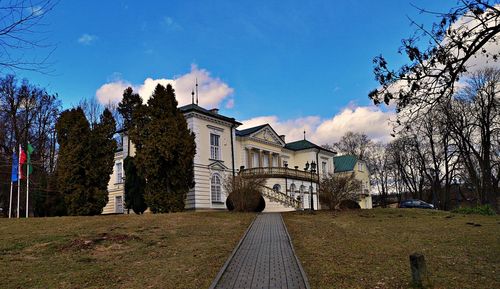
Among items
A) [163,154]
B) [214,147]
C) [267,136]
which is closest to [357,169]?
Answer: [267,136]

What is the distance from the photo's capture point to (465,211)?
3005 cm

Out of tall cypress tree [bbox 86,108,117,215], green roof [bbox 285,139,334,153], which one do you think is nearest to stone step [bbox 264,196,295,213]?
tall cypress tree [bbox 86,108,117,215]

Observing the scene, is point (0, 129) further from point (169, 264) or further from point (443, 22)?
point (443, 22)

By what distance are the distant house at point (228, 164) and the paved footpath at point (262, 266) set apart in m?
14.6

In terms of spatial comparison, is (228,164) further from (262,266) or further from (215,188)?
(262,266)

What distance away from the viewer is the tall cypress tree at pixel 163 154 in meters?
26.3

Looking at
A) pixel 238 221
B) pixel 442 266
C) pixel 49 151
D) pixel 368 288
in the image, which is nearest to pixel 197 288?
pixel 368 288

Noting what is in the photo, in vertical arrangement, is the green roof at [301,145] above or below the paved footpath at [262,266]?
above

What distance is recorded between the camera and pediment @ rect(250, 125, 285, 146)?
4356cm

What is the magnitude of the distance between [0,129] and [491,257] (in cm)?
3183

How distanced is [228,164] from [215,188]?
308cm

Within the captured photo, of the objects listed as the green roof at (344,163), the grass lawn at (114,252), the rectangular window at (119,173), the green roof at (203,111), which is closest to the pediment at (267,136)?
the green roof at (203,111)

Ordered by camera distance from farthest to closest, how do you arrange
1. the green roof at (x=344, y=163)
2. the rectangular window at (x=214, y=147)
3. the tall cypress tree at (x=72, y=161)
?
1. the green roof at (x=344, y=163)
2. the rectangular window at (x=214, y=147)
3. the tall cypress tree at (x=72, y=161)

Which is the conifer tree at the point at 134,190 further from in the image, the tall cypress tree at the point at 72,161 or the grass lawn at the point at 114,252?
the grass lawn at the point at 114,252
